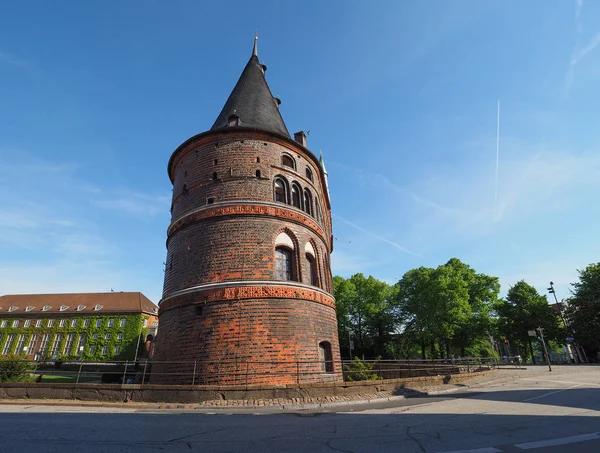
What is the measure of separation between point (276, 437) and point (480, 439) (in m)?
3.33

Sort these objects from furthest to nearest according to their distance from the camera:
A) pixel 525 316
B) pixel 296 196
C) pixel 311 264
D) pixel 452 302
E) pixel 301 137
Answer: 1. pixel 525 316
2. pixel 452 302
3. pixel 301 137
4. pixel 296 196
5. pixel 311 264

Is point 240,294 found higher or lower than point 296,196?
lower

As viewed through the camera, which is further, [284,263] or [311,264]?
[311,264]

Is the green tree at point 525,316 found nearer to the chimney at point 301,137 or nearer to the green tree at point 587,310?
the green tree at point 587,310

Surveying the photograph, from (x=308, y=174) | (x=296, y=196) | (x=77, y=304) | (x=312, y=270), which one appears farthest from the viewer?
(x=77, y=304)

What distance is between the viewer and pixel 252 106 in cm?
1673

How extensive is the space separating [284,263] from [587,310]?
116 ft

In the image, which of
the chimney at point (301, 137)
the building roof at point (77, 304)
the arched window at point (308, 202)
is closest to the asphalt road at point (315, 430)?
the arched window at point (308, 202)

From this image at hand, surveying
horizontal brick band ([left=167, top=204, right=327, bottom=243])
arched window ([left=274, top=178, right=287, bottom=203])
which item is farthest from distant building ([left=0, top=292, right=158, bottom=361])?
arched window ([left=274, top=178, right=287, bottom=203])

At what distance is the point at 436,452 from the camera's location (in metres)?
4.48

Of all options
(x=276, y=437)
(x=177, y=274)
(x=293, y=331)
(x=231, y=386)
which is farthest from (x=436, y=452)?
(x=177, y=274)

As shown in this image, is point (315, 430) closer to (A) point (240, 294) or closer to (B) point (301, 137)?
(A) point (240, 294)

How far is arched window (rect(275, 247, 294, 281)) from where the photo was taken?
1309 centimetres

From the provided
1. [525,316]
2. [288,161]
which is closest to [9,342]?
[288,161]
